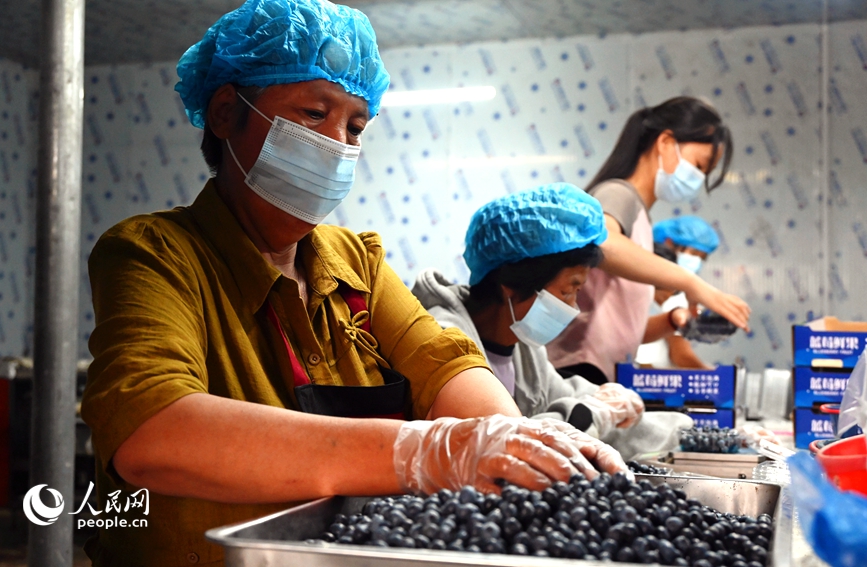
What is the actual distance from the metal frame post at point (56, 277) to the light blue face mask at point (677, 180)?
262cm

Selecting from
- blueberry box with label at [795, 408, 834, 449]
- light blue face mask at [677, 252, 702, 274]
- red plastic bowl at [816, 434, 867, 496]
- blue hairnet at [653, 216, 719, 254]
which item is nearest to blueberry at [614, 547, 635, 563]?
red plastic bowl at [816, 434, 867, 496]

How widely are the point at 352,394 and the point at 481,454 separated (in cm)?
40

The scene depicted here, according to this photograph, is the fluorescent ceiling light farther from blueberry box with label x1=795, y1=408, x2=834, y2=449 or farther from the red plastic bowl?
the red plastic bowl

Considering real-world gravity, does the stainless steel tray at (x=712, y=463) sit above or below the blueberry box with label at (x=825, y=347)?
below

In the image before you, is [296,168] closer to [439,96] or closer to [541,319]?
[541,319]

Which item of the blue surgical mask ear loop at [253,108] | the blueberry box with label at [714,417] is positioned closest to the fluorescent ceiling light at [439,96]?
the blueberry box with label at [714,417]

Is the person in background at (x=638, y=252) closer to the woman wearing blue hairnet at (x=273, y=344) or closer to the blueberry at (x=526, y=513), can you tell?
the woman wearing blue hairnet at (x=273, y=344)

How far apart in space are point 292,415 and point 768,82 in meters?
5.63

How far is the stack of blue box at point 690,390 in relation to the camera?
8.62 feet

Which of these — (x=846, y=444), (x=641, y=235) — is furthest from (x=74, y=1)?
(x=641, y=235)

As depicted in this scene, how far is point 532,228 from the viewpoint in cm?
231

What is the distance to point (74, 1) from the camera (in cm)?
197

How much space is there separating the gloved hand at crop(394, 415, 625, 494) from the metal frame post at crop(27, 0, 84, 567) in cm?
127

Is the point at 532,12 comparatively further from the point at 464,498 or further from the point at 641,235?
the point at 464,498
